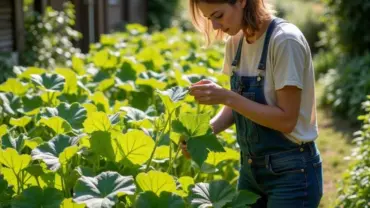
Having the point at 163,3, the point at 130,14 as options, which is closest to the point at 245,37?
the point at 130,14

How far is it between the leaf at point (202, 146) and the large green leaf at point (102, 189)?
40 centimetres

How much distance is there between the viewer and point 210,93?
97.5 inches

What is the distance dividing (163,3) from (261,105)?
14324 millimetres

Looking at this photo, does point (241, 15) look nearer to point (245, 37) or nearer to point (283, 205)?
point (245, 37)

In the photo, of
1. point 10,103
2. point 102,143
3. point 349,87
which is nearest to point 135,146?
point 102,143

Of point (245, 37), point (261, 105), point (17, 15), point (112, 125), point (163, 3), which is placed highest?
point (245, 37)

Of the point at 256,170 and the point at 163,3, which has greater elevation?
the point at 256,170

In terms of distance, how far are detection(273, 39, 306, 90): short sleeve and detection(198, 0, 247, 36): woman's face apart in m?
0.21

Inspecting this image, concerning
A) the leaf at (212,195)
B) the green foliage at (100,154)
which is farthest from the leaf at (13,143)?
the leaf at (212,195)

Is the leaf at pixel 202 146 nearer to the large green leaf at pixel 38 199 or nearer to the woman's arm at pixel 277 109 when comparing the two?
the woman's arm at pixel 277 109

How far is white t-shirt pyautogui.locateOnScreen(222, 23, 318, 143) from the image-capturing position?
239 centimetres

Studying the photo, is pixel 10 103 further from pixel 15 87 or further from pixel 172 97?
pixel 172 97

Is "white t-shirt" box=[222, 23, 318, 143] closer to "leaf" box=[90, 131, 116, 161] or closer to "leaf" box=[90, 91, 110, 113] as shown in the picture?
"leaf" box=[90, 131, 116, 161]

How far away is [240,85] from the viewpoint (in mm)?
2645
